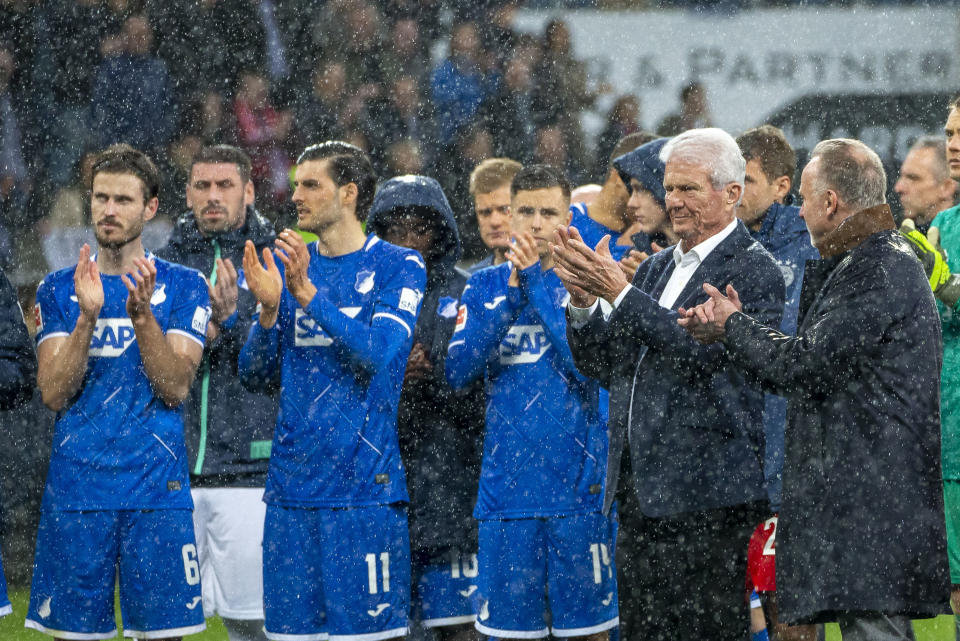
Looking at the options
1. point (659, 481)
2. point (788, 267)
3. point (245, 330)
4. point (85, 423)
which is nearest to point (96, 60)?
point (245, 330)

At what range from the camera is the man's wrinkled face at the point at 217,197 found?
17.5 ft

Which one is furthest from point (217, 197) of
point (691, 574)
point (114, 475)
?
point (691, 574)

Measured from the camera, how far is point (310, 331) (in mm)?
4367

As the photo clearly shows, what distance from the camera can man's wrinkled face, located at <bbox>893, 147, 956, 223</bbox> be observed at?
6.05 metres

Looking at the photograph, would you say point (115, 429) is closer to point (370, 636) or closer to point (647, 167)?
point (370, 636)

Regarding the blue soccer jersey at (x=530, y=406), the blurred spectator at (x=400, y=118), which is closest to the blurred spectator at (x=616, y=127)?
the blurred spectator at (x=400, y=118)

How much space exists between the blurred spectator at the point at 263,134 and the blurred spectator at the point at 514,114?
1.31m

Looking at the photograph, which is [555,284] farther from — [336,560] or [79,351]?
[79,351]

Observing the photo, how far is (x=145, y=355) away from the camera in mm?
4207

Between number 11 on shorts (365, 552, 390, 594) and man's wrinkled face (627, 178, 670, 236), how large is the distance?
1.51 meters

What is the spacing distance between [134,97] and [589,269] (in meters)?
5.34

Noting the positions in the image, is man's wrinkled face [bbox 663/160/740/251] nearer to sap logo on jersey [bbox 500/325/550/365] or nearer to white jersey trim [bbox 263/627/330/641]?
sap logo on jersey [bbox 500/325/550/365]

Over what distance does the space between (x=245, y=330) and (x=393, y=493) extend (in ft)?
3.34

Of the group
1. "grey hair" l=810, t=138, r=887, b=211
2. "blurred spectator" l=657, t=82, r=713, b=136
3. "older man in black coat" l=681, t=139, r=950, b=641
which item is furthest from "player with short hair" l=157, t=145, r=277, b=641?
"blurred spectator" l=657, t=82, r=713, b=136
